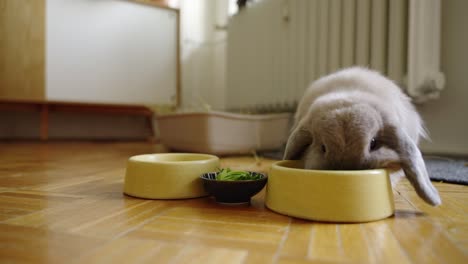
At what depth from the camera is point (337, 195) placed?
3.09 feet

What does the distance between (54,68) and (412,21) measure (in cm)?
335

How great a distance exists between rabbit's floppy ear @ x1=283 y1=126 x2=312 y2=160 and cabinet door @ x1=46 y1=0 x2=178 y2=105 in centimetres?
314

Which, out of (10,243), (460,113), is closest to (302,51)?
(460,113)

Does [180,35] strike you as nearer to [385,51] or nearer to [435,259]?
[385,51]

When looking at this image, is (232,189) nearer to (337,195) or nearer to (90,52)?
(337,195)

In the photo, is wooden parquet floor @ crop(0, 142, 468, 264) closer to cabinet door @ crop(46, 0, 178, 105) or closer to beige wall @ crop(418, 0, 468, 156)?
beige wall @ crop(418, 0, 468, 156)

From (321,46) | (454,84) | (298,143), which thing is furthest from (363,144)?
(321,46)

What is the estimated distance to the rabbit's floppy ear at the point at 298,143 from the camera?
129 centimetres

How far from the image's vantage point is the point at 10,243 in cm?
76

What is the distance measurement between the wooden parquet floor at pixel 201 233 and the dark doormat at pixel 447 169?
342mm

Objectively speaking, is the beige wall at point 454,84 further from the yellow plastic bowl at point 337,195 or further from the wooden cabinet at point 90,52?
the wooden cabinet at point 90,52

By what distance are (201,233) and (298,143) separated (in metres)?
0.59

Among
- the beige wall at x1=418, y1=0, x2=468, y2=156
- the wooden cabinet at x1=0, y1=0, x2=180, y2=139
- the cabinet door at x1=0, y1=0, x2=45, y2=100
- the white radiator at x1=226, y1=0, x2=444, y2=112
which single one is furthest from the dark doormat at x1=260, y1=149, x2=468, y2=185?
the cabinet door at x1=0, y1=0, x2=45, y2=100

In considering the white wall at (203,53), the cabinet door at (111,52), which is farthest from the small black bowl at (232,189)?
the white wall at (203,53)
